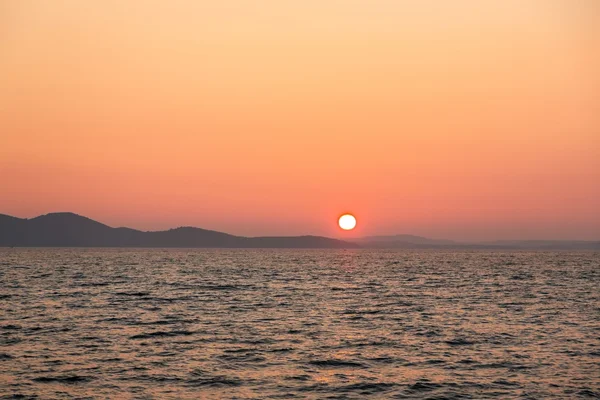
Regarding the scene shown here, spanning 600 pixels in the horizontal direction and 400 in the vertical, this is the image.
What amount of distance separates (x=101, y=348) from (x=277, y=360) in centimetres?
1140

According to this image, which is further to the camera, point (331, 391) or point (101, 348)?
point (101, 348)

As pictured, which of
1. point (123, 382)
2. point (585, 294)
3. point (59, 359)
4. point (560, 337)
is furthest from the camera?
point (585, 294)

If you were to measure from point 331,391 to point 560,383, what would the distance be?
37.5ft

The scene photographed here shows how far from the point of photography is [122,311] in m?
54.4

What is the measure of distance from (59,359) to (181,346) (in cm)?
727

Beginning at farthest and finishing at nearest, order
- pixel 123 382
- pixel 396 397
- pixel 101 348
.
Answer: pixel 101 348
pixel 123 382
pixel 396 397

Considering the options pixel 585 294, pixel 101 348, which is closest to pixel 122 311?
pixel 101 348

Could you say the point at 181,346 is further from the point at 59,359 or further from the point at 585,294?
the point at 585,294

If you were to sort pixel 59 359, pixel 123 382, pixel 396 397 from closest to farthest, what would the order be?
pixel 396 397 < pixel 123 382 < pixel 59 359

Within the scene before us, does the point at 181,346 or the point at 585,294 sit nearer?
the point at 181,346

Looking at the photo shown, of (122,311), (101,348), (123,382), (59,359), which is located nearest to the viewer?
(123,382)

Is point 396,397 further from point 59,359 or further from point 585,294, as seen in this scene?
point 585,294

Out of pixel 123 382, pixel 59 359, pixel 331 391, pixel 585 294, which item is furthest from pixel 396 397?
pixel 585 294

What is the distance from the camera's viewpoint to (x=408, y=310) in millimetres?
56344
